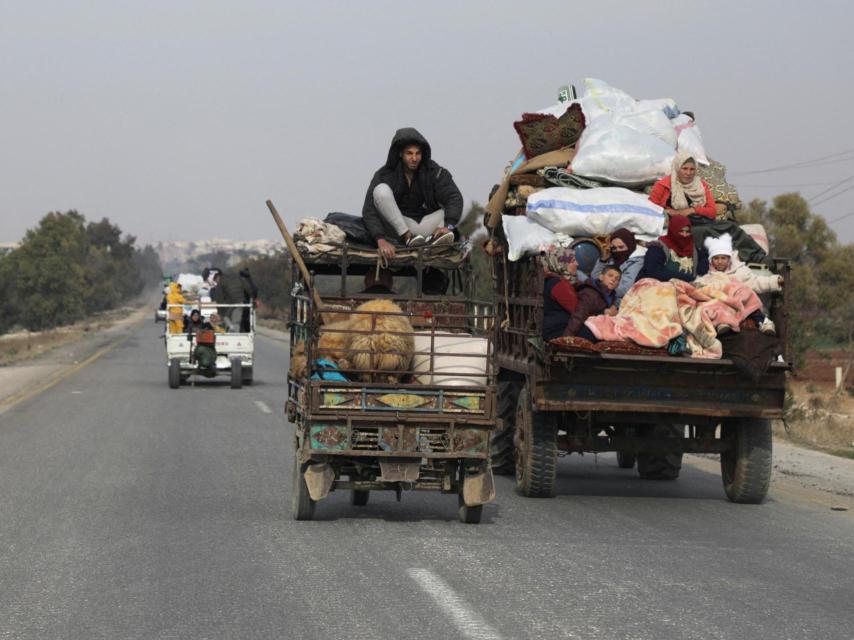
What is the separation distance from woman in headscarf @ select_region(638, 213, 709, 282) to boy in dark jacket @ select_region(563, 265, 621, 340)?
29 centimetres

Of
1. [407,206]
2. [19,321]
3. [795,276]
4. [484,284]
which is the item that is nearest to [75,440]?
[407,206]

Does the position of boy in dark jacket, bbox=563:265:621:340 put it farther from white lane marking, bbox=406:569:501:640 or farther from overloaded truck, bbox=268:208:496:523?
white lane marking, bbox=406:569:501:640

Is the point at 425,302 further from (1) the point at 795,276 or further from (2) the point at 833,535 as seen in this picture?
(1) the point at 795,276

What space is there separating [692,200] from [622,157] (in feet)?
2.57

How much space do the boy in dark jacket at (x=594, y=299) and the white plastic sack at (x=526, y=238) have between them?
0.64 metres

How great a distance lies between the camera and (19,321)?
121 metres

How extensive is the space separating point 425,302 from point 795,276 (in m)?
52.5

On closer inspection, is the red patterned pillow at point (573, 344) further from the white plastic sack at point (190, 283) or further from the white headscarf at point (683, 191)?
the white plastic sack at point (190, 283)

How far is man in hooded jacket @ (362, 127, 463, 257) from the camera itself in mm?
12211

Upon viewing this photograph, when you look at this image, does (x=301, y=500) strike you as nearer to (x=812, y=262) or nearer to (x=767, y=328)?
(x=767, y=328)

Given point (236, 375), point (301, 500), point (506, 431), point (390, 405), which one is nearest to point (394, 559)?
point (390, 405)

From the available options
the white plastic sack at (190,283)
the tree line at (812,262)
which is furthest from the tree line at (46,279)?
the white plastic sack at (190,283)

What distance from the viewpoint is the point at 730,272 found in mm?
12594

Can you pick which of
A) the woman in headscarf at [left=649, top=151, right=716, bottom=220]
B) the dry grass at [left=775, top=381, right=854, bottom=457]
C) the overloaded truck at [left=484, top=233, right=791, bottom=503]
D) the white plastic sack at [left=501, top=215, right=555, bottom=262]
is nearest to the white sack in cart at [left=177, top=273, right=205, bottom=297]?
the dry grass at [left=775, top=381, right=854, bottom=457]
